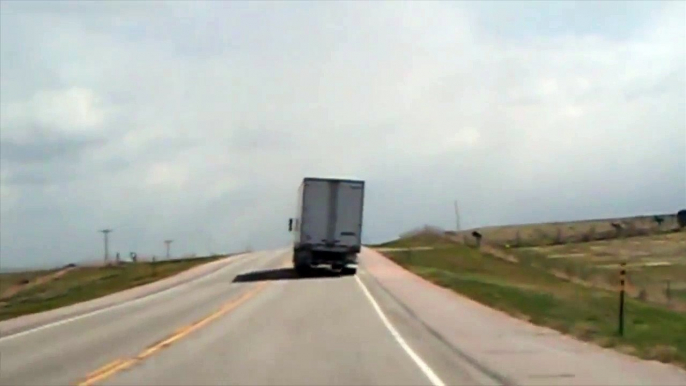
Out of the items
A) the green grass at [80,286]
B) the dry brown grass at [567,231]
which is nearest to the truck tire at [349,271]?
the green grass at [80,286]

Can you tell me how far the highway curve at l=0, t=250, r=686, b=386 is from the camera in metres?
16.5

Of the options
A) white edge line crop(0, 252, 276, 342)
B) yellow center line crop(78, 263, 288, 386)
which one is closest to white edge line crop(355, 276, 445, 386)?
yellow center line crop(78, 263, 288, 386)

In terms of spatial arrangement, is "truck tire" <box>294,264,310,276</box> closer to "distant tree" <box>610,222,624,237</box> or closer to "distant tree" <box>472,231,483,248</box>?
"distant tree" <box>610,222,624,237</box>

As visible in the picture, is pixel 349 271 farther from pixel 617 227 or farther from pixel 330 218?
pixel 617 227

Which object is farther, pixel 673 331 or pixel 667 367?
pixel 673 331

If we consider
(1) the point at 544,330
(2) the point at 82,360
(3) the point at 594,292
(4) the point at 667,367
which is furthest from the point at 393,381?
(3) the point at 594,292

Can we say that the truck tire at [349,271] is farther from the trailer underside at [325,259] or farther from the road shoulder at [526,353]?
the road shoulder at [526,353]

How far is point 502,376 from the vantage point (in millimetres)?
16406

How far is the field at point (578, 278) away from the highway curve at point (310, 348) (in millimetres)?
1178

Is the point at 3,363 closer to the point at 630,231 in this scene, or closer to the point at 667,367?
the point at 667,367

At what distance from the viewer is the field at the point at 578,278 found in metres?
25.8

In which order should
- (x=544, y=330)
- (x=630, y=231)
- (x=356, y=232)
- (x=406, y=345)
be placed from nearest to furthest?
(x=406, y=345) < (x=544, y=330) < (x=356, y=232) < (x=630, y=231)

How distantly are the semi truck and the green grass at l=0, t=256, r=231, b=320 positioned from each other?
8.70 m

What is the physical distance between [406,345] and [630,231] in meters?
56.3
